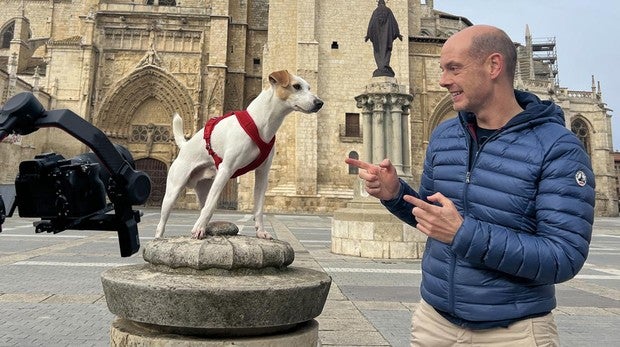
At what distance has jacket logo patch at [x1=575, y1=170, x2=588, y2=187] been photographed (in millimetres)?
1151

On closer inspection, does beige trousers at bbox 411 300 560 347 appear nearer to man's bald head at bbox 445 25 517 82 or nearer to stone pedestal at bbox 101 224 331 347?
stone pedestal at bbox 101 224 331 347

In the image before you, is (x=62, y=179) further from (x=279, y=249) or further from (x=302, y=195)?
(x=302, y=195)

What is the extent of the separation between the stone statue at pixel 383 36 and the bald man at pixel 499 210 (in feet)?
27.2

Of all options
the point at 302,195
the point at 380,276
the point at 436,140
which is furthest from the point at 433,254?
the point at 302,195

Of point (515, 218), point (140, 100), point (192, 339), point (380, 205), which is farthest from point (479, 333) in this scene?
point (140, 100)

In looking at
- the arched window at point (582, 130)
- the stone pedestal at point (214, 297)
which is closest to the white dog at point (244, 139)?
the stone pedestal at point (214, 297)

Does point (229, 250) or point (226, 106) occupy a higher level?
point (226, 106)

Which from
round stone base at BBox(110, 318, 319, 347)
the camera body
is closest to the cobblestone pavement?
round stone base at BBox(110, 318, 319, 347)

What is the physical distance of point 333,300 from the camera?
4.32 meters

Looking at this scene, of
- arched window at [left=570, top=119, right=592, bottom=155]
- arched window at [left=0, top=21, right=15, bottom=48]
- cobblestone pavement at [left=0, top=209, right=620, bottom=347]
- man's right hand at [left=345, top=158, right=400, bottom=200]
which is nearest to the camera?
man's right hand at [left=345, top=158, right=400, bottom=200]

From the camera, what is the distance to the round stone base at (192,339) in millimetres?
1470

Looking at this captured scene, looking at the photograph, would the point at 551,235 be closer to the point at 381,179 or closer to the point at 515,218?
the point at 515,218

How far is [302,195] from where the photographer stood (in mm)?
20781

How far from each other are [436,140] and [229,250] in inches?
37.9
